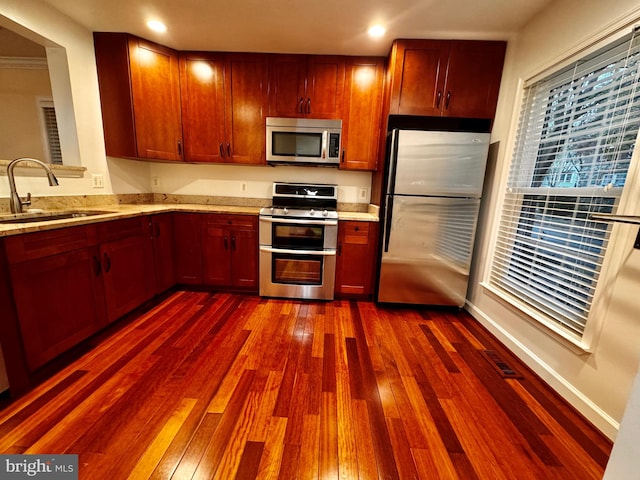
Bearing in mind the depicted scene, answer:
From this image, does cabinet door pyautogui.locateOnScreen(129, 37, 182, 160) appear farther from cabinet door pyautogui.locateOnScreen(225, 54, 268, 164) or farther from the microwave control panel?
the microwave control panel

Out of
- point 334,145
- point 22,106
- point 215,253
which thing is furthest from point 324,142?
point 22,106

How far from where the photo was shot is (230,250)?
2607 millimetres

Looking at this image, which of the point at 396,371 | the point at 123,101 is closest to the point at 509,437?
the point at 396,371

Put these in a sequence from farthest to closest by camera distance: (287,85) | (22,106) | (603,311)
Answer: (22,106) → (287,85) → (603,311)

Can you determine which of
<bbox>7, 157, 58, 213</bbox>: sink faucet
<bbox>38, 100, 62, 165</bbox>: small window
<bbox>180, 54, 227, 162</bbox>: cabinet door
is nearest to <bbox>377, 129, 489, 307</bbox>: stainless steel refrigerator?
<bbox>180, 54, 227, 162</bbox>: cabinet door

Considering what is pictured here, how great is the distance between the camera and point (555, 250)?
1.57m

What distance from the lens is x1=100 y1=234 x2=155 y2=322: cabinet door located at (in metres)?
1.87

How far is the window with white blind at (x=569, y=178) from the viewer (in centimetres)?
129

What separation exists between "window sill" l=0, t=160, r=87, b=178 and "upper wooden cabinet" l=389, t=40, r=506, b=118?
278 cm

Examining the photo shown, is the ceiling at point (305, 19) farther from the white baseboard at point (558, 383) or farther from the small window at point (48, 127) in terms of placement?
the white baseboard at point (558, 383)

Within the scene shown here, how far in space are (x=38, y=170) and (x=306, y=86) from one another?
231cm

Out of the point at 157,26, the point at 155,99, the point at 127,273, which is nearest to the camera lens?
the point at 127,273

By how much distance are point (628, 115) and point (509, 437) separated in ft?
5.45

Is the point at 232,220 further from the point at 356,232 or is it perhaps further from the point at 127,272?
the point at 356,232
